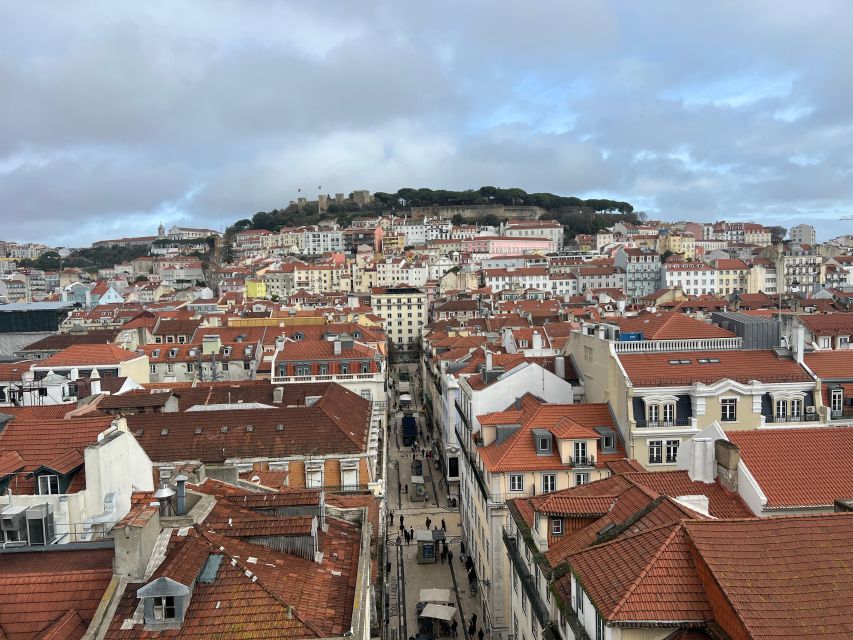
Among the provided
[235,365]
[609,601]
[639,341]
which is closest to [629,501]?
[609,601]

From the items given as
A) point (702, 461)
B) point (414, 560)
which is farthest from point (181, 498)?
point (414, 560)

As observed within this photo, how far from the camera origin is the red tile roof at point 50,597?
505 inches

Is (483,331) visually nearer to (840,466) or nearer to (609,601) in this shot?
(840,466)

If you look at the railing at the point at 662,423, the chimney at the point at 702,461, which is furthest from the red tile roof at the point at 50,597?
the railing at the point at 662,423

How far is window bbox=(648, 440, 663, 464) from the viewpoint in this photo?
102 feet

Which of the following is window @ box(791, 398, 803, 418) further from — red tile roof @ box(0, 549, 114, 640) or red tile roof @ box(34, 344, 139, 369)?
red tile roof @ box(34, 344, 139, 369)

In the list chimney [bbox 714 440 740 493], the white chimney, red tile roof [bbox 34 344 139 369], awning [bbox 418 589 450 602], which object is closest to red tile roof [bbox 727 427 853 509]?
chimney [bbox 714 440 740 493]

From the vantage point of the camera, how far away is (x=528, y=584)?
832 inches

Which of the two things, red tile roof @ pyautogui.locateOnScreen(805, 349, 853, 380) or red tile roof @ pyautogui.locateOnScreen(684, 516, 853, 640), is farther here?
red tile roof @ pyautogui.locateOnScreen(805, 349, 853, 380)

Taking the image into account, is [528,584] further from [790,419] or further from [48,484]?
[790,419]

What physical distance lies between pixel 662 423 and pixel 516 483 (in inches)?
273

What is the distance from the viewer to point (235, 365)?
60.2 metres

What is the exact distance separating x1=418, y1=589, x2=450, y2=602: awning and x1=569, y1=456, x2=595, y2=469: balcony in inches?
330

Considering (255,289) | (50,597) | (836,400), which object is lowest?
(836,400)
